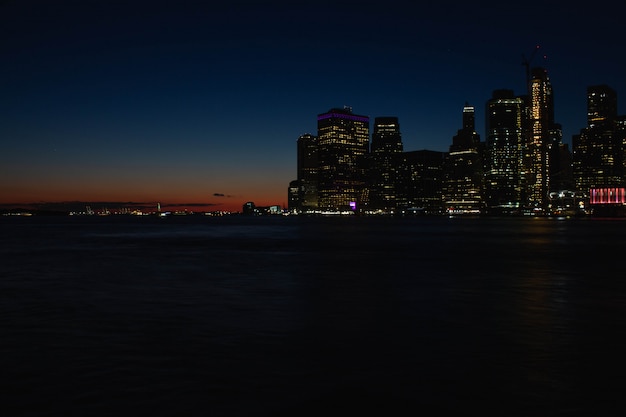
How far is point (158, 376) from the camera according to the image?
12.3 metres

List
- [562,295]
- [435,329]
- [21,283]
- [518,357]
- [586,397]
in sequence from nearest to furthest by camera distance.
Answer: [586,397] → [518,357] → [435,329] → [562,295] → [21,283]

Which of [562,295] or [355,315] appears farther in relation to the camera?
[562,295]

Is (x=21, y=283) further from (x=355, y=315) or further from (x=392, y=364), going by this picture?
(x=392, y=364)

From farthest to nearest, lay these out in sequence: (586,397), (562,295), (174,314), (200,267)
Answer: (200,267), (562,295), (174,314), (586,397)

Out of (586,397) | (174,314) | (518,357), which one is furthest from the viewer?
(174,314)

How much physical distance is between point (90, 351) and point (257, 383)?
5.57 m

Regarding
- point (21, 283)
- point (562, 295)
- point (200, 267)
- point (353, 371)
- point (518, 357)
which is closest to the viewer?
point (353, 371)

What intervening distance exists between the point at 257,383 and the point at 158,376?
7.49 feet

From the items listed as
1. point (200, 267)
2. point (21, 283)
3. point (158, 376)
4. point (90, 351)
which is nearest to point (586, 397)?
point (158, 376)

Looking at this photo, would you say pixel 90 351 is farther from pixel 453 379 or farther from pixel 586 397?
pixel 586 397

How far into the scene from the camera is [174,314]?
20922mm

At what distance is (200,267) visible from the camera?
41.4 metres

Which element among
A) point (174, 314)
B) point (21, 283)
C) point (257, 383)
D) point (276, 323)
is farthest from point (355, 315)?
point (21, 283)

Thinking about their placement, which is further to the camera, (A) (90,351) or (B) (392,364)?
(A) (90,351)
